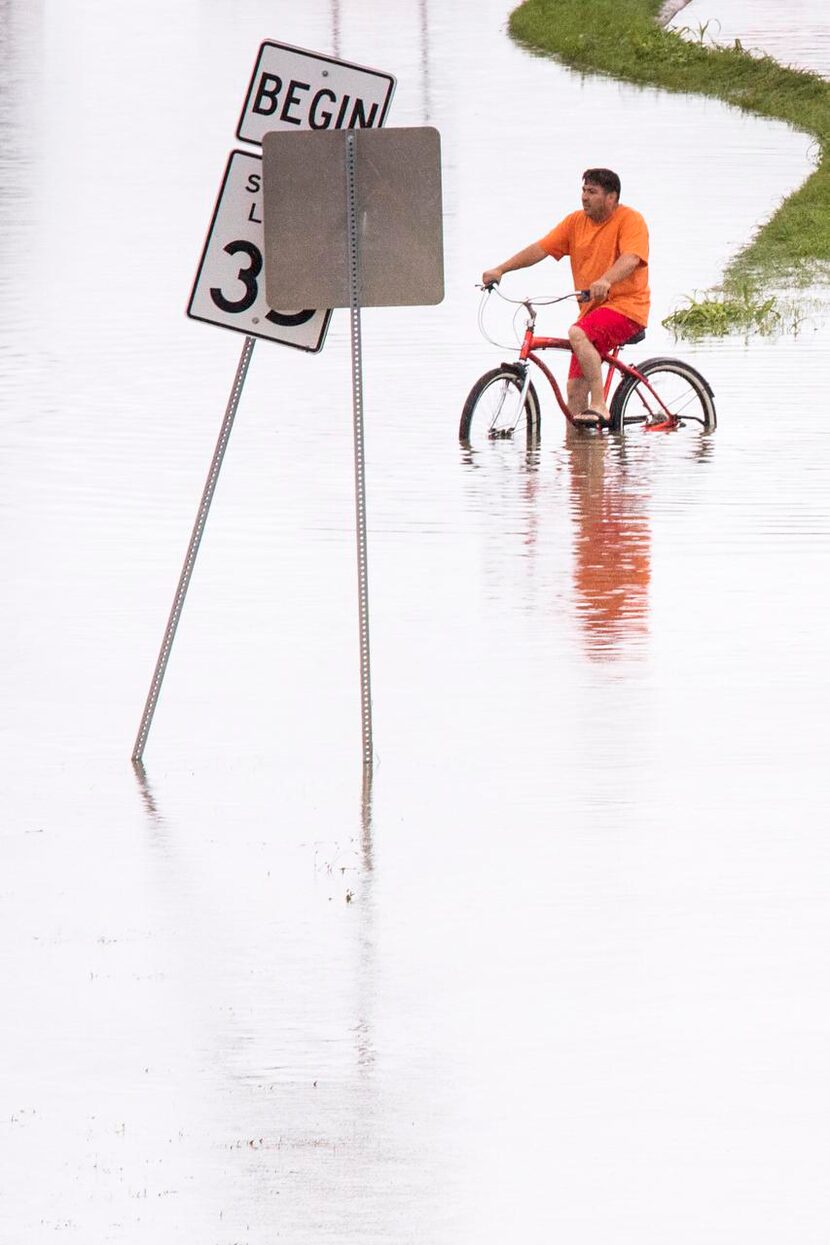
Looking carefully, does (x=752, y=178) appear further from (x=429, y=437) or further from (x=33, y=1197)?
(x=33, y=1197)

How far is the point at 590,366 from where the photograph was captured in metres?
15.0

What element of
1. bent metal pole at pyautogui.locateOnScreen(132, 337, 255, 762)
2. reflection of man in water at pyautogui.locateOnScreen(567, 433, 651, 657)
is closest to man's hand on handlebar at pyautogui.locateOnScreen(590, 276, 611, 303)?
reflection of man in water at pyautogui.locateOnScreen(567, 433, 651, 657)

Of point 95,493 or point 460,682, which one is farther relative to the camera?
point 95,493

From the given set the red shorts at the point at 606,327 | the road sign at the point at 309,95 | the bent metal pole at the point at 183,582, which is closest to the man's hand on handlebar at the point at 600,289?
the red shorts at the point at 606,327

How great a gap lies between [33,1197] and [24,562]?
22.4ft

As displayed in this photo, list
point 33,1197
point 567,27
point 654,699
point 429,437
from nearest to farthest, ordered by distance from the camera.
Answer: point 33,1197 < point 654,699 < point 429,437 < point 567,27

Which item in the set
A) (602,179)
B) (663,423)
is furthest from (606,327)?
(602,179)

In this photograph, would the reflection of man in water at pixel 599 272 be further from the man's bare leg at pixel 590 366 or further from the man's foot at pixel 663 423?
the man's foot at pixel 663 423

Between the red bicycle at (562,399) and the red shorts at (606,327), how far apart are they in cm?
5

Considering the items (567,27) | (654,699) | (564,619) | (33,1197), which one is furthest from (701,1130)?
(567,27)

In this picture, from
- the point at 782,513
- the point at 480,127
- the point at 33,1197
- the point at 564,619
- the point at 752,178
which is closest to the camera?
the point at 33,1197

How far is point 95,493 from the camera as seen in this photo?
1355 centimetres

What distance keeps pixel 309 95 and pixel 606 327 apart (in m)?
6.47

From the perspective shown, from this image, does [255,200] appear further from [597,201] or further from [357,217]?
[597,201]
